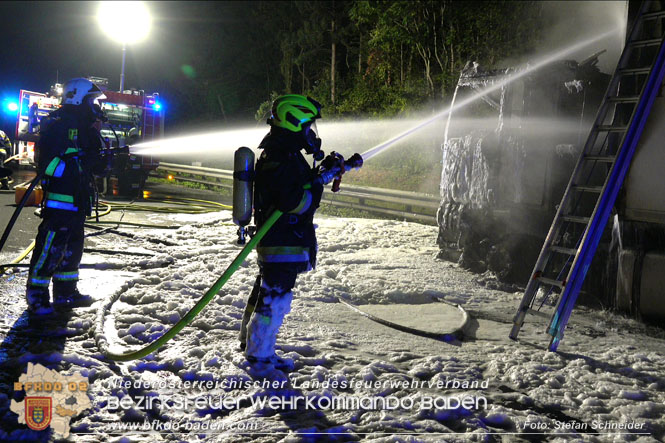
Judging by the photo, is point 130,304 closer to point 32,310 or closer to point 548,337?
point 32,310

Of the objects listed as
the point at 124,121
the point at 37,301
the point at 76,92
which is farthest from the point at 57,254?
the point at 124,121

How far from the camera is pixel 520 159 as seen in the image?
5.65m

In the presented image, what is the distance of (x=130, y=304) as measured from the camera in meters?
5.03

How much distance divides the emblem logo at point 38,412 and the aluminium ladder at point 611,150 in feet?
10.9

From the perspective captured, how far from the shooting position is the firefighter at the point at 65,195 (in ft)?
15.4

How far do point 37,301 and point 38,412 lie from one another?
6.48ft

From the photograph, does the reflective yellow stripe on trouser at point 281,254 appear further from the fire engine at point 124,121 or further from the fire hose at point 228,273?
the fire engine at point 124,121

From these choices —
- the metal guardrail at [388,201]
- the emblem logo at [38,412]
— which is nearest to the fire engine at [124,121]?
the metal guardrail at [388,201]

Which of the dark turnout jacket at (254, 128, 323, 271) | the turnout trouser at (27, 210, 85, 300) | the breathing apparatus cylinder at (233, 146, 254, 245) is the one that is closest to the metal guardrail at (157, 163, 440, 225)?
the turnout trouser at (27, 210, 85, 300)

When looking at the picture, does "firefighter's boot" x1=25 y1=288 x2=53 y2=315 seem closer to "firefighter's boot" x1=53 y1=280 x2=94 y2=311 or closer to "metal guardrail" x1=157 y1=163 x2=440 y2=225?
"firefighter's boot" x1=53 y1=280 x2=94 y2=311

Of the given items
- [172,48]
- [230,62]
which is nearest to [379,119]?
[230,62]

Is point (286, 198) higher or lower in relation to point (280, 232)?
higher

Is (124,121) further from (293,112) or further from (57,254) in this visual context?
(293,112)

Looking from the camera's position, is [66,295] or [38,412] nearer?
[38,412]
